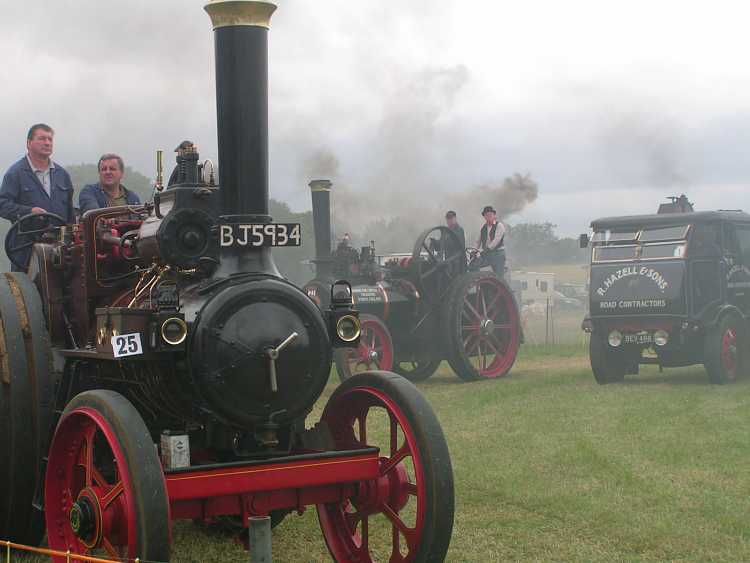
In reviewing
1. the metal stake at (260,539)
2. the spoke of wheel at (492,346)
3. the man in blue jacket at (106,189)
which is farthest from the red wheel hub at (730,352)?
the metal stake at (260,539)

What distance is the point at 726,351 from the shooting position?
10.7 m

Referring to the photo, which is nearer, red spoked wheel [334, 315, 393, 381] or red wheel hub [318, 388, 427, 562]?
red wheel hub [318, 388, 427, 562]

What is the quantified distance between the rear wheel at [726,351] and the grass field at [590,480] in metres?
0.27

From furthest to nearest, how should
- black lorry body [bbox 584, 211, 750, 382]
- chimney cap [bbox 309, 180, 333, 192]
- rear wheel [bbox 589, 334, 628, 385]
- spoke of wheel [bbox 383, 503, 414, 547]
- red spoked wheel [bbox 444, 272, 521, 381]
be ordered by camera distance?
chimney cap [bbox 309, 180, 333, 192], red spoked wheel [bbox 444, 272, 521, 381], rear wheel [bbox 589, 334, 628, 385], black lorry body [bbox 584, 211, 750, 382], spoke of wheel [bbox 383, 503, 414, 547]

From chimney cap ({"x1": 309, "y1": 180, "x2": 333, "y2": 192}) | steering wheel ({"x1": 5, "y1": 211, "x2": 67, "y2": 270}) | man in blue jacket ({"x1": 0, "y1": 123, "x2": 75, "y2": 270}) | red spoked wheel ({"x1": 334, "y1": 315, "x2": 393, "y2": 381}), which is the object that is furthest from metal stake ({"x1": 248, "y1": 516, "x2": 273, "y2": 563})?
chimney cap ({"x1": 309, "y1": 180, "x2": 333, "y2": 192})

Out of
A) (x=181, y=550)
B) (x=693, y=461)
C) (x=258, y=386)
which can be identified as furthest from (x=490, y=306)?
(x=258, y=386)

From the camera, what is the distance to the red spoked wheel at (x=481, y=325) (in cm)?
1154

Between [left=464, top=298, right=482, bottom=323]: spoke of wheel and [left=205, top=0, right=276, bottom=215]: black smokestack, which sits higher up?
[left=205, top=0, right=276, bottom=215]: black smokestack

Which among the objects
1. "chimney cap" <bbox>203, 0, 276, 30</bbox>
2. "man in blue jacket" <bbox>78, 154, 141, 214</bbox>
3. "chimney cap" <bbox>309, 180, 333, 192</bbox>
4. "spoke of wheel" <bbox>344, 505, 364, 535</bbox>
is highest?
"chimney cap" <bbox>309, 180, 333, 192</bbox>

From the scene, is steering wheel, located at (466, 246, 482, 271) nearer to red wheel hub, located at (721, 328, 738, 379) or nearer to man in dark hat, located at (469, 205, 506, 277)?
man in dark hat, located at (469, 205, 506, 277)

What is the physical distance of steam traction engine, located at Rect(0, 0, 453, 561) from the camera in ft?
11.9

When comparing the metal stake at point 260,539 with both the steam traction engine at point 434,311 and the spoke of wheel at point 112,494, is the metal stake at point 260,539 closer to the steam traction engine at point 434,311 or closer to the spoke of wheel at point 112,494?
the spoke of wheel at point 112,494

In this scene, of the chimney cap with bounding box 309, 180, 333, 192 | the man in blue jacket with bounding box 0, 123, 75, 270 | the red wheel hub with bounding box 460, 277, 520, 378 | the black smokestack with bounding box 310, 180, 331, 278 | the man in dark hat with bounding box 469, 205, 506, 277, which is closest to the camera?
the man in blue jacket with bounding box 0, 123, 75, 270

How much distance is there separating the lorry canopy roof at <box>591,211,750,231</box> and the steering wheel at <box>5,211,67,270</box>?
7195 mm
